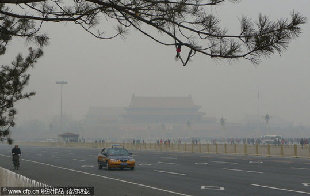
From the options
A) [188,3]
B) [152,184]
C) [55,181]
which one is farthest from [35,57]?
[188,3]

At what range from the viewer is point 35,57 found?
22.6 m

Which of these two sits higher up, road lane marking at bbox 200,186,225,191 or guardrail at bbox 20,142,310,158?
guardrail at bbox 20,142,310,158

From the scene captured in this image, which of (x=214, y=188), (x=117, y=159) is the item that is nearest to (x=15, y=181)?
(x=214, y=188)

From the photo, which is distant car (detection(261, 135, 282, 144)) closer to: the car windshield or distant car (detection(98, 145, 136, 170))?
the car windshield

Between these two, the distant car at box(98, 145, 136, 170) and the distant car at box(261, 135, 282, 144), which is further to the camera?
the distant car at box(261, 135, 282, 144)

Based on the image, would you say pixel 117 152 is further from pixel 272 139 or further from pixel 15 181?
pixel 272 139

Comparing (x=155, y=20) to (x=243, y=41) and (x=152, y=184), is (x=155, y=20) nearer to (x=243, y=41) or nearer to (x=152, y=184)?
(x=243, y=41)

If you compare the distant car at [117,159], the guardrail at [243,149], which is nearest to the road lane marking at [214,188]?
the distant car at [117,159]

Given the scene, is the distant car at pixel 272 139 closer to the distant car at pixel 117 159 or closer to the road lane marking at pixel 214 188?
the distant car at pixel 117 159

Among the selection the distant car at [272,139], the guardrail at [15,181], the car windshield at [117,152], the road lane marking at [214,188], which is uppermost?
the distant car at [272,139]

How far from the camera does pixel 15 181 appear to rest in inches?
439

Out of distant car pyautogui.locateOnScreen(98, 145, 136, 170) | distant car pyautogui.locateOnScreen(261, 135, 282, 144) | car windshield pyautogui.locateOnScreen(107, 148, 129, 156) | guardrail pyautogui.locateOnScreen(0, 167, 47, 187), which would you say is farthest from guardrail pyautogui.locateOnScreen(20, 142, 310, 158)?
guardrail pyautogui.locateOnScreen(0, 167, 47, 187)

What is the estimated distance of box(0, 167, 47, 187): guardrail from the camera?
1016cm

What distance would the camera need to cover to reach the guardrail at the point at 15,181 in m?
10.2
